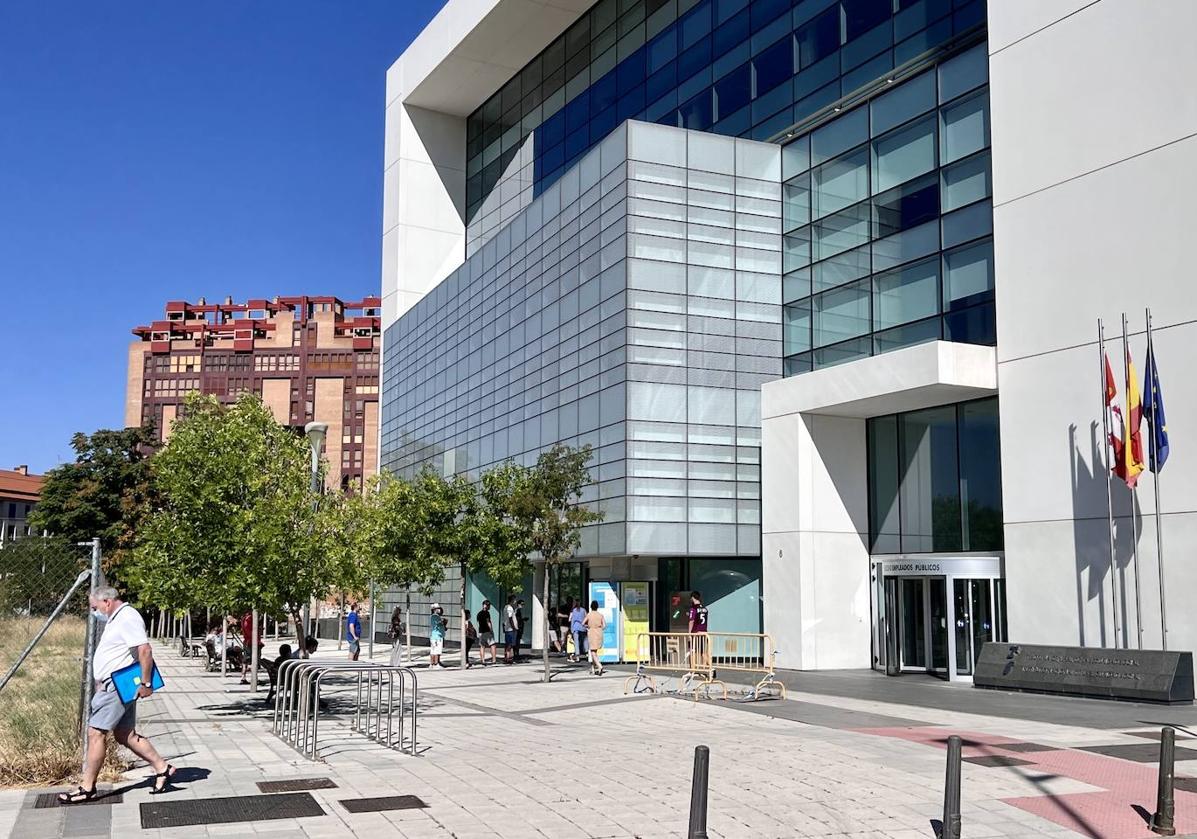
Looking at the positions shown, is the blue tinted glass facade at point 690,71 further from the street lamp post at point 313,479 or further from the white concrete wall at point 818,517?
the street lamp post at point 313,479

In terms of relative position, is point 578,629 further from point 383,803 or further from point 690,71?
point 383,803

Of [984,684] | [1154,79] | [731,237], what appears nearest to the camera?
[1154,79]

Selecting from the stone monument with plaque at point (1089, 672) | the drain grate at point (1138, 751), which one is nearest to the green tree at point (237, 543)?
the drain grate at point (1138, 751)

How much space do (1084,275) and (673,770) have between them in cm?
1598

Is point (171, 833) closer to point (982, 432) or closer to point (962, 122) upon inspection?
point (982, 432)

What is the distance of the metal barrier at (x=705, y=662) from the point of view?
866 inches

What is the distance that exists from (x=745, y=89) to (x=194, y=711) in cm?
2474

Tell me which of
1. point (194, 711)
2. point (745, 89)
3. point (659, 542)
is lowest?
point (194, 711)

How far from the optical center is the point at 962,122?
92.2 ft

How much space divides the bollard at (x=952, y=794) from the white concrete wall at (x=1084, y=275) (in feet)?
50.4

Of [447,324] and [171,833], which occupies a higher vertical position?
[447,324]

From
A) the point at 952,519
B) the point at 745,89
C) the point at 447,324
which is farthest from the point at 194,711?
the point at 447,324

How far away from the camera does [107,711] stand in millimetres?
10367

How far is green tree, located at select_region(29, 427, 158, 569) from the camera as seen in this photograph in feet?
182
